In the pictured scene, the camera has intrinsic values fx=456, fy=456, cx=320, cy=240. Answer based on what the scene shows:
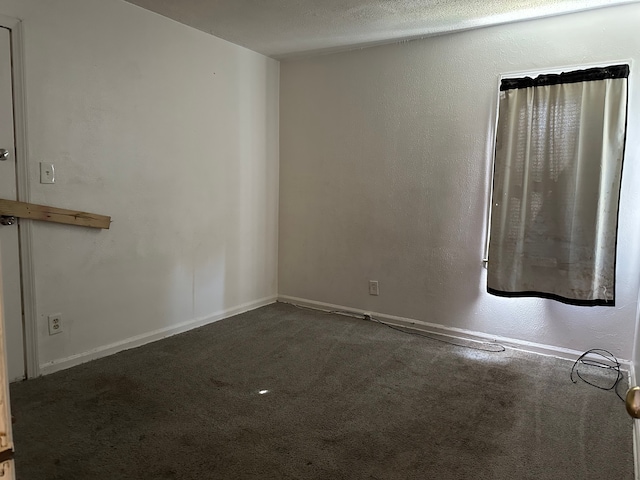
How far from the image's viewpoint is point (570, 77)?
287 cm

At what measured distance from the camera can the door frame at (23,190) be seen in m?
2.43

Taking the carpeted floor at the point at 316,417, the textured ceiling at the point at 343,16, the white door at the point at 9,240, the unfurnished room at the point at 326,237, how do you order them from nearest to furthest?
1. the carpeted floor at the point at 316,417
2. the unfurnished room at the point at 326,237
3. the white door at the point at 9,240
4. the textured ceiling at the point at 343,16

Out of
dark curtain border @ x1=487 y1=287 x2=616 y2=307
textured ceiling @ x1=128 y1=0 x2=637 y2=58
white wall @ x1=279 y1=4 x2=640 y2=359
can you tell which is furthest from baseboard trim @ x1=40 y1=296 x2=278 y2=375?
textured ceiling @ x1=128 y1=0 x2=637 y2=58

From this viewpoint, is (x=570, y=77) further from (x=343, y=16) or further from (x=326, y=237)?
(x=326, y=237)

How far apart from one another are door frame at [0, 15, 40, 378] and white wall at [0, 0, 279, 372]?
0.12 feet

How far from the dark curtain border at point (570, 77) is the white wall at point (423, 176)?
0.10m

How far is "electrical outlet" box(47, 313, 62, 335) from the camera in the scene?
2672 mm


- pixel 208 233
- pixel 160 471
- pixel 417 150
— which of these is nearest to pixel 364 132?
pixel 417 150

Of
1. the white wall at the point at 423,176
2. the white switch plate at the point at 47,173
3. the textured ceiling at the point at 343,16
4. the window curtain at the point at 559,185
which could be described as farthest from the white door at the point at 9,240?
the window curtain at the point at 559,185

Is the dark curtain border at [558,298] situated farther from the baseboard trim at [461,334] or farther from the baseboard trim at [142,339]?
the baseboard trim at [142,339]

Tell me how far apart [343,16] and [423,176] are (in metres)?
1.29

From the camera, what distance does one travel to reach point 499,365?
295 cm

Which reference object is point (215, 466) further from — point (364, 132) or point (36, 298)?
point (364, 132)

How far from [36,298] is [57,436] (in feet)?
2.99
